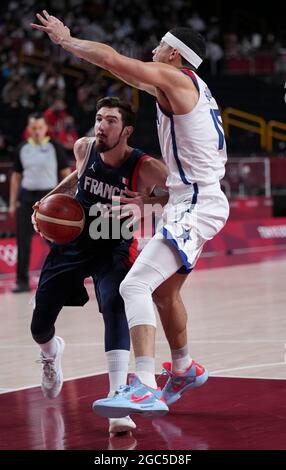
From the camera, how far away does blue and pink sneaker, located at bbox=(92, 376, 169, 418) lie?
17.1 feet

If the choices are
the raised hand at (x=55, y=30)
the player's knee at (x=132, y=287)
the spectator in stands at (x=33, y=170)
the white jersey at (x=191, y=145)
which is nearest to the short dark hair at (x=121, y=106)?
the white jersey at (x=191, y=145)

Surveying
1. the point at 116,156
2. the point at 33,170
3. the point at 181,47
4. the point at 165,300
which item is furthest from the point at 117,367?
the point at 33,170

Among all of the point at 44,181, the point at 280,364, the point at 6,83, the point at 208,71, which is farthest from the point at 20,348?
the point at 208,71

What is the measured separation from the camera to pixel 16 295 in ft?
39.5

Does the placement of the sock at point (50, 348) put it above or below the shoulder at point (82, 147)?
below

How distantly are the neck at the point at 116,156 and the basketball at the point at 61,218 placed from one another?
1.01ft

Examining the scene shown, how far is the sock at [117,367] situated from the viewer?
18.5 feet

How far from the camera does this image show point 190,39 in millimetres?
5801

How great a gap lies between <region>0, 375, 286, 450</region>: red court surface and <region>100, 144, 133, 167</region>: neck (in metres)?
1.44

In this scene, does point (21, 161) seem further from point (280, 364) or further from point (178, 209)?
point (178, 209)

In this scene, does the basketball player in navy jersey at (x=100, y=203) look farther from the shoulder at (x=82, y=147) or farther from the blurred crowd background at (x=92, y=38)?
the blurred crowd background at (x=92, y=38)

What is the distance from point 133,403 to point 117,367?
18.0 inches

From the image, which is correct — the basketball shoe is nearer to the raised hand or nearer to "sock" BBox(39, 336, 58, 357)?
"sock" BBox(39, 336, 58, 357)

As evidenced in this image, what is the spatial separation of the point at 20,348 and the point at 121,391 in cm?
327
